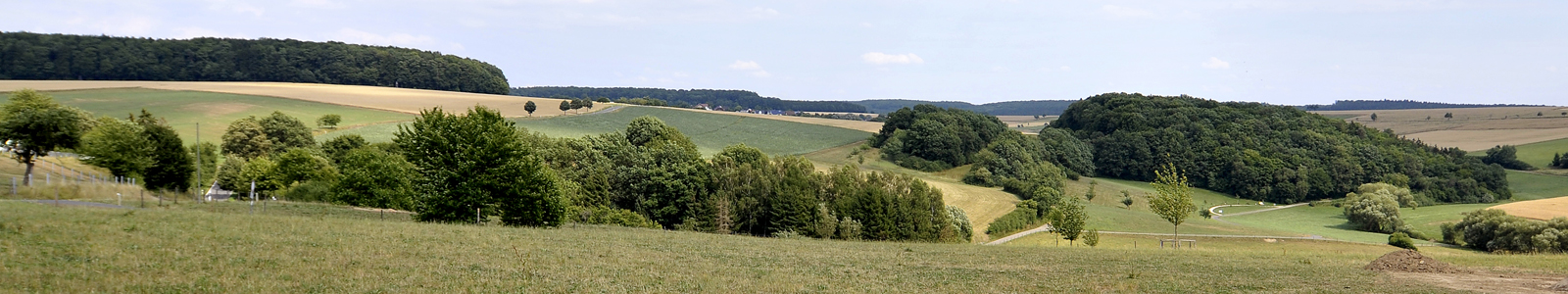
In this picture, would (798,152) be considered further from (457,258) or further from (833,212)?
(457,258)

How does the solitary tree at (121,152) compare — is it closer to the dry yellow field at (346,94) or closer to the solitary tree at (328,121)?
the solitary tree at (328,121)

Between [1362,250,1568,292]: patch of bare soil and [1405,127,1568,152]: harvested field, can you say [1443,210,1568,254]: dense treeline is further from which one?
[1405,127,1568,152]: harvested field

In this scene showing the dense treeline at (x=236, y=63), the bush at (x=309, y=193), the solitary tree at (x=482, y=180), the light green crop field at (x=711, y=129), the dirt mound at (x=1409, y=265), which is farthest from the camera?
the dense treeline at (x=236, y=63)

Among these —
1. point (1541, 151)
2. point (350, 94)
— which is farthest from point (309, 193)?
point (1541, 151)

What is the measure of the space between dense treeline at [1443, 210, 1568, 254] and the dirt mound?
124 feet

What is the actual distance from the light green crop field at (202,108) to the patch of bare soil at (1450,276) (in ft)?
318

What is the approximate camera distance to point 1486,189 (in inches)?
5354

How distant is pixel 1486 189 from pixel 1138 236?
9016 cm

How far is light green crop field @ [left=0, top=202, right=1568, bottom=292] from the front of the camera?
22.2m

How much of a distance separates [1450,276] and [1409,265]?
2529 mm

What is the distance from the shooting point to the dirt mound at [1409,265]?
95.2 feet

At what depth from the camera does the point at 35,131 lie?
61406 millimetres

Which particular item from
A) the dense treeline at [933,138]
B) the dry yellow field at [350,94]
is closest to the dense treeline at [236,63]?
the dry yellow field at [350,94]

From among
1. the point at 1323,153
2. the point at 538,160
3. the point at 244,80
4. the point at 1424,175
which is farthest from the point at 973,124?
the point at 244,80
